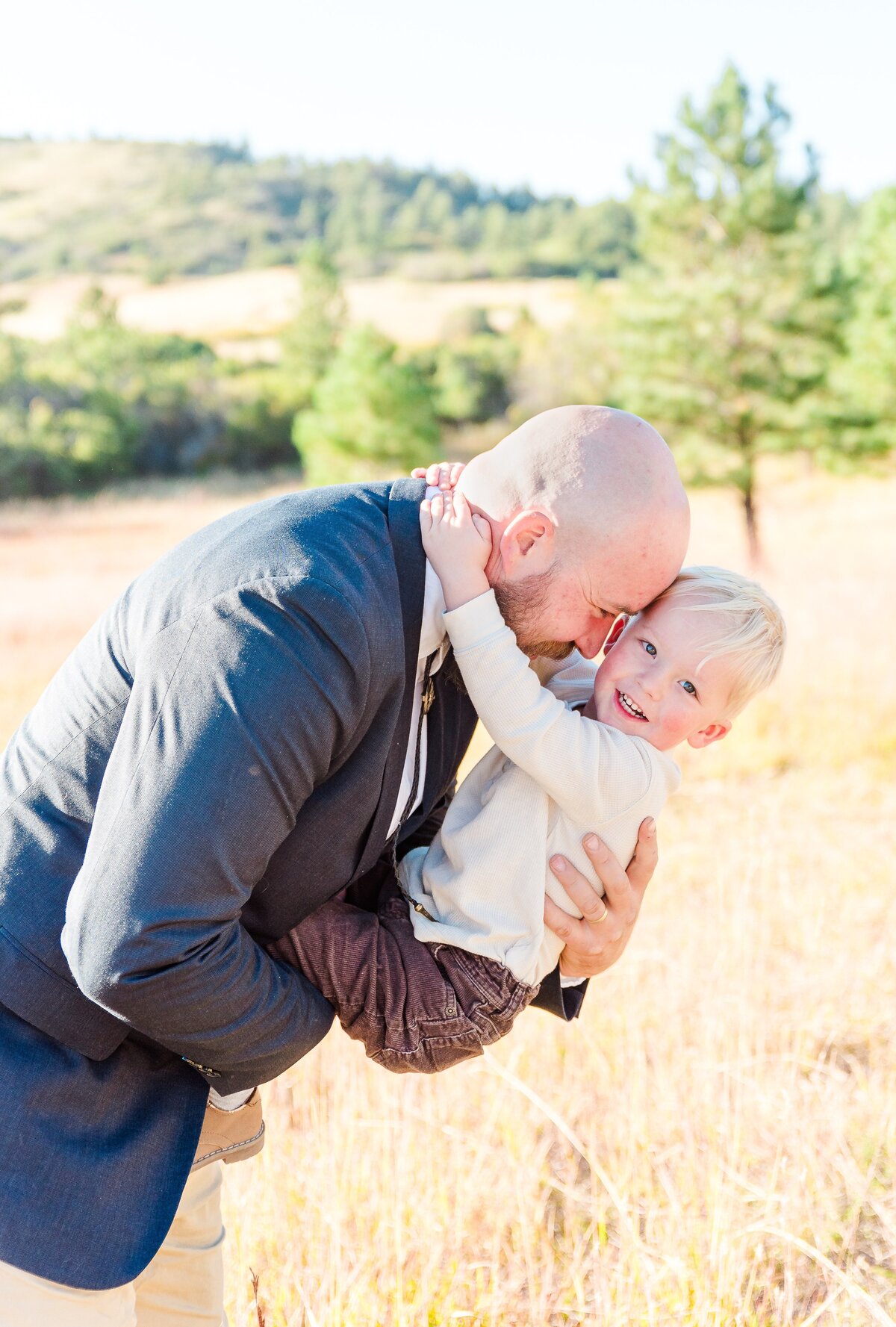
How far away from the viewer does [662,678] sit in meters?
2.41

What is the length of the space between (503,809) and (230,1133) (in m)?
0.82

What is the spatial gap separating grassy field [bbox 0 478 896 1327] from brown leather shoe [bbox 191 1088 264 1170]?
1.95 feet

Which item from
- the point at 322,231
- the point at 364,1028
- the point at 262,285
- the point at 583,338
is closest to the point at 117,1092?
the point at 364,1028

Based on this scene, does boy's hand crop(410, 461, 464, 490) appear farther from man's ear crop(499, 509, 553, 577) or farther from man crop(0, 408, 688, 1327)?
man's ear crop(499, 509, 553, 577)

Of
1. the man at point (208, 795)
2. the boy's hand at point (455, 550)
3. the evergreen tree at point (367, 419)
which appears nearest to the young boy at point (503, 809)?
the boy's hand at point (455, 550)

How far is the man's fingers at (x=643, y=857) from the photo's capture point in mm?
2297

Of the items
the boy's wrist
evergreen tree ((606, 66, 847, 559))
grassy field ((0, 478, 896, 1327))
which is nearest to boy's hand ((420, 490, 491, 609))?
the boy's wrist

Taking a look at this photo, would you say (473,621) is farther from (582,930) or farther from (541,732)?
(582,930)

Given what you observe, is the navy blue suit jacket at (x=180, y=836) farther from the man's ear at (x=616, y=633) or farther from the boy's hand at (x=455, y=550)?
the man's ear at (x=616, y=633)

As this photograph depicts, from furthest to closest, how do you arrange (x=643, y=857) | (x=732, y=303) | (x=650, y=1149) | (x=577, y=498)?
(x=732, y=303) < (x=650, y=1149) < (x=643, y=857) < (x=577, y=498)

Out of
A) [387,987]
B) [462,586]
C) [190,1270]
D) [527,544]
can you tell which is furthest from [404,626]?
[190,1270]

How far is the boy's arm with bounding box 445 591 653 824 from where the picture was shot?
6.33 ft

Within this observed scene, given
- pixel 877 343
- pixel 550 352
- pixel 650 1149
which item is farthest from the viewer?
pixel 550 352

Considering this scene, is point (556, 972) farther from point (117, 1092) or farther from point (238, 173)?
point (238, 173)
